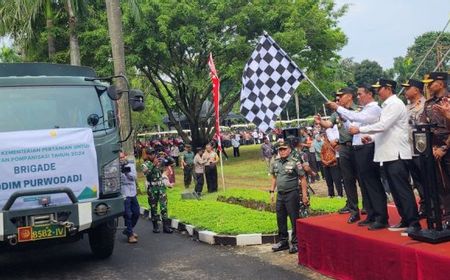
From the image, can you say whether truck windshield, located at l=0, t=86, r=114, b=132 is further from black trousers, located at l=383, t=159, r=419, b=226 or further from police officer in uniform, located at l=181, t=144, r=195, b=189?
police officer in uniform, located at l=181, t=144, r=195, b=189

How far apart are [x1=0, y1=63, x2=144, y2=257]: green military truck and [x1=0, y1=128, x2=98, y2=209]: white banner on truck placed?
0.04 feet

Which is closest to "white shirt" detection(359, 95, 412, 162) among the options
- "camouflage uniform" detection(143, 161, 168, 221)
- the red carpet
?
the red carpet

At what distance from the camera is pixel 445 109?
5.39 meters

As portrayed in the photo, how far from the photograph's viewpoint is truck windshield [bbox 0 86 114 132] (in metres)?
7.32

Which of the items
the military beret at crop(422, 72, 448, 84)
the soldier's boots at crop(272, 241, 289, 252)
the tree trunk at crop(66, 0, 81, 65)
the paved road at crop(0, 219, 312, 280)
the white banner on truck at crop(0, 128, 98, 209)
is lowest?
the paved road at crop(0, 219, 312, 280)

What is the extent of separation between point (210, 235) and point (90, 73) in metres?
3.35

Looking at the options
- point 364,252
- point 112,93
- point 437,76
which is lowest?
point 364,252

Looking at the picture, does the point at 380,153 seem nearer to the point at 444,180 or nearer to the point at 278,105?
the point at 444,180

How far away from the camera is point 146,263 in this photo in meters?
8.18

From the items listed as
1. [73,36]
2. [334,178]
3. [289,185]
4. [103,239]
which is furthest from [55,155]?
[73,36]

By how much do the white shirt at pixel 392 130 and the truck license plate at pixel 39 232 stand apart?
3.94m

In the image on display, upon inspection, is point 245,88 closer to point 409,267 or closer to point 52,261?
point 52,261

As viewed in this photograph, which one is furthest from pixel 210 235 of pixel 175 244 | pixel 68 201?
pixel 68 201

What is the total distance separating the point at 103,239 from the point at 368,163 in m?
4.15
